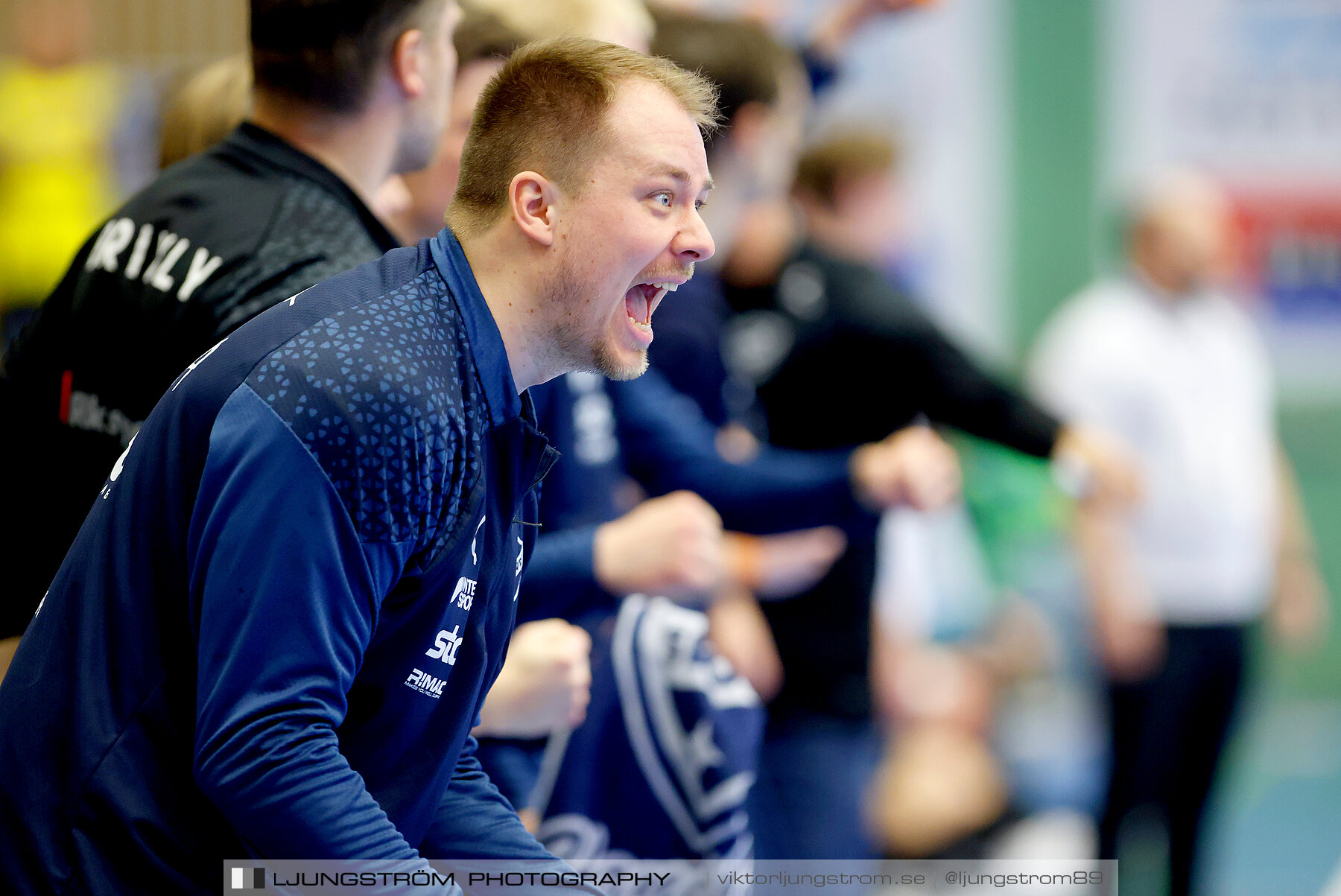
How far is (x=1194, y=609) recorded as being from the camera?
454 cm

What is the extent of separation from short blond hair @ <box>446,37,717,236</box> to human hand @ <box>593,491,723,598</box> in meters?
0.80

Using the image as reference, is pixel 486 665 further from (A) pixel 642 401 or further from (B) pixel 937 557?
(B) pixel 937 557

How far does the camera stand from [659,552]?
221 centimetres

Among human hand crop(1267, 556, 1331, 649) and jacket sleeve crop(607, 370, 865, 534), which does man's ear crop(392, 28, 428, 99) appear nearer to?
jacket sleeve crop(607, 370, 865, 534)

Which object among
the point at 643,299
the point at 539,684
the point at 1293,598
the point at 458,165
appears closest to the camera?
the point at 643,299

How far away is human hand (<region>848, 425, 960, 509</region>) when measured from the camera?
111 inches

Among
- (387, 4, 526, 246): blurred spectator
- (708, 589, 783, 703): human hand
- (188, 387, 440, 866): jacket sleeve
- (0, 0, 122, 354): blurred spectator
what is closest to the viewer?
(188, 387, 440, 866): jacket sleeve

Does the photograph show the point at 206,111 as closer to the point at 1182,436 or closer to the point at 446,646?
the point at 446,646

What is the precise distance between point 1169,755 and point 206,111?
10.9 feet

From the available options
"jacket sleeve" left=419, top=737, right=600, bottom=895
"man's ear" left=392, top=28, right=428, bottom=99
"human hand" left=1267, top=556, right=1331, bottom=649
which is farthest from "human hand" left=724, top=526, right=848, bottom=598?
"human hand" left=1267, top=556, right=1331, bottom=649

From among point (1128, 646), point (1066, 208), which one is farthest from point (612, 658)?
point (1066, 208)

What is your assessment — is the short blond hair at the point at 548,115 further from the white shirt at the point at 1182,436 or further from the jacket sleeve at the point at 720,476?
the white shirt at the point at 1182,436

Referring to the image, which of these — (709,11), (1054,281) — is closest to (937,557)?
(1054,281)

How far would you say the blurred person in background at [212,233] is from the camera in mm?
1793
